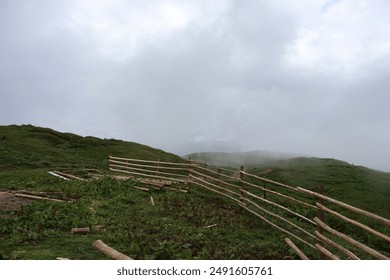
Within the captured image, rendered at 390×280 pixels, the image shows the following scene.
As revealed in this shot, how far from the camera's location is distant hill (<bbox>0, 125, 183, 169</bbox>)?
75.5 feet

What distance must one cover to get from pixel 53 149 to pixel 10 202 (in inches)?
762

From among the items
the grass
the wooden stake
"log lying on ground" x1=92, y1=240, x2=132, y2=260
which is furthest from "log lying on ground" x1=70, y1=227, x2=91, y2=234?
"log lying on ground" x1=92, y1=240, x2=132, y2=260

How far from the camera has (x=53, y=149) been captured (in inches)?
1152

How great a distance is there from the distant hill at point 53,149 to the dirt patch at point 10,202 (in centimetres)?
984

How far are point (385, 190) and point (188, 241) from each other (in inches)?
1081

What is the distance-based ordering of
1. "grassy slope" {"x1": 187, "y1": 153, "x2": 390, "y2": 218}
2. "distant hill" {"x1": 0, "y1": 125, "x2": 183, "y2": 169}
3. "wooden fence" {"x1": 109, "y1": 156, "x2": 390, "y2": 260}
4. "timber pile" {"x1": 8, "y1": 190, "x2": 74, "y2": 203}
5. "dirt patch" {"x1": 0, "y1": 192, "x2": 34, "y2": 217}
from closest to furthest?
"wooden fence" {"x1": 109, "y1": 156, "x2": 390, "y2": 260} < "dirt patch" {"x1": 0, "y1": 192, "x2": 34, "y2": 217} < "timber pile" {"x1": 8, "y1": 190, "x2": 74, "y2": 203} < "distant hill" {"x1": 0, "y1": 125, "x2": 183, "y2": 169} < "grassy slope" {"x1": 187, "y1": 153, "x2": 390, "y2": 218}

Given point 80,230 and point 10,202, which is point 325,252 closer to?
point 80,230

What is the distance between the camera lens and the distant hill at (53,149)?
906 inches

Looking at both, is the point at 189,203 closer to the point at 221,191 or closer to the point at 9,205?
the point at 221,191

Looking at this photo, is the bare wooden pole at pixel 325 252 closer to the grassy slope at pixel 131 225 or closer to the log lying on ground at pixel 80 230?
the grassy slope at pixel 131 225

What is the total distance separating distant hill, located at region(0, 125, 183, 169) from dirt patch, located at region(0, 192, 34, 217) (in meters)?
9.84

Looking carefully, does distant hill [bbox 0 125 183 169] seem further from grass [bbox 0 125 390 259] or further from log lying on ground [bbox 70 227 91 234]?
log lying on ground [bbox 70 227 91 234]

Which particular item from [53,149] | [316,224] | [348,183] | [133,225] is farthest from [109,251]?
[348,183]

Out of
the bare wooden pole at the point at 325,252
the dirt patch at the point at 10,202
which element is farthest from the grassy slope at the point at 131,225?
the bare wooden pole at the point at 325,252
